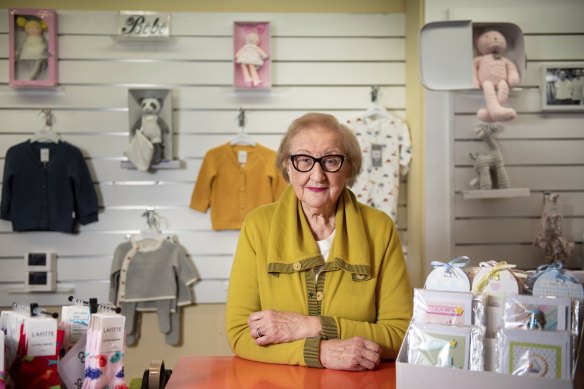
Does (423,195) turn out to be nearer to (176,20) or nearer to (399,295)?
(399,295)

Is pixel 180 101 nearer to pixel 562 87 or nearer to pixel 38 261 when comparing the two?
pixel 38 261

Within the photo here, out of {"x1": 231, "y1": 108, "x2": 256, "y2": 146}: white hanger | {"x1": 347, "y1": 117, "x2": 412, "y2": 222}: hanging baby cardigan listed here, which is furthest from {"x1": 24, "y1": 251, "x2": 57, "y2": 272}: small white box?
{"x1": 347, "y1": 117, "x2": 412, "y2": 222}: hanging baby cardigan

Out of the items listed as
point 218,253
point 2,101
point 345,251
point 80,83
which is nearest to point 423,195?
point 218,253

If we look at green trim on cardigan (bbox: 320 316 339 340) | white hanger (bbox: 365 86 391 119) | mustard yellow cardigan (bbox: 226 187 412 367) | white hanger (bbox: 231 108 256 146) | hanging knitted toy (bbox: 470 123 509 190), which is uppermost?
white hanger (bbox: 365 86 391 119)

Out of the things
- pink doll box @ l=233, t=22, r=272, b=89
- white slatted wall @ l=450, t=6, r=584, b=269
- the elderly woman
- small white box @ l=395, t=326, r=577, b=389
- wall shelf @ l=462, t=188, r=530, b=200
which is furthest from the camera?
pink doll box @ l=233, t=22, r=272, b=89

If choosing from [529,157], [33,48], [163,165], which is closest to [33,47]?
[33,48]

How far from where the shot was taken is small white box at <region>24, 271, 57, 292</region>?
3.89 meters

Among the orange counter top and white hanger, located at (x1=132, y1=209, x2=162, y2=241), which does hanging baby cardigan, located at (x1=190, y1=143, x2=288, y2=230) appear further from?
the orange counter top

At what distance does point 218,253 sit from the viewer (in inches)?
158

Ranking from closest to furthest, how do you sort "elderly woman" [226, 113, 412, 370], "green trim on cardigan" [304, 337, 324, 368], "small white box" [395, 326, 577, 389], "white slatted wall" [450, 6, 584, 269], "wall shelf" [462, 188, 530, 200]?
"small white box" [395, 326, 577, 389]
"green trim on cardigan" [304, 337, 324, 368]
"elderly woman" [226, 113, 412, 370]
"wall shelf" [462, 188, 530, 200]
"white slatted wall" [450, 6, 584, 269]

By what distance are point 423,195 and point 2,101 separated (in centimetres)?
282

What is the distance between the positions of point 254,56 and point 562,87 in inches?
75.8

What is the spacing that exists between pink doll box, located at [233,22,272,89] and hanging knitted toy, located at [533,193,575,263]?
1.91m

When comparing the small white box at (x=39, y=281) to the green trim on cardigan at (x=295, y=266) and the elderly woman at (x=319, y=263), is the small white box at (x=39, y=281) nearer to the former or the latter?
the elderly woman at (x=319, y=263)
